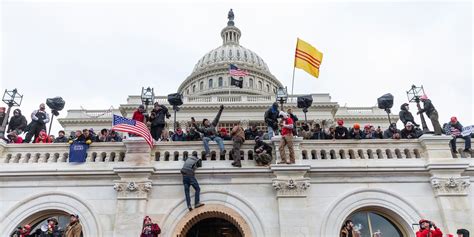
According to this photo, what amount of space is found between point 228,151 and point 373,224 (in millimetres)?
5105

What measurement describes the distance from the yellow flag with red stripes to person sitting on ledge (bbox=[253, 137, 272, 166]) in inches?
387

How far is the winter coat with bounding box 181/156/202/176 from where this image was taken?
35.4 feet

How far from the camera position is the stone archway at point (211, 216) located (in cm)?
1055

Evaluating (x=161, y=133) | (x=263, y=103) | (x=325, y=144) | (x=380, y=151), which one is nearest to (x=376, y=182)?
(x=380, y=151)

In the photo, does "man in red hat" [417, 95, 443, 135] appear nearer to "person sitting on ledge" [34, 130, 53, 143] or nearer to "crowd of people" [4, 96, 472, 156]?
"crowd of people" [4, 96, 472, 156]

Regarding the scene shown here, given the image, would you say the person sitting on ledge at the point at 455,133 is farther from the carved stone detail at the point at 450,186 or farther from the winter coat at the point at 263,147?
the winter coat at the point at 263,147

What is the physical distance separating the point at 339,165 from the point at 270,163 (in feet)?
7.19

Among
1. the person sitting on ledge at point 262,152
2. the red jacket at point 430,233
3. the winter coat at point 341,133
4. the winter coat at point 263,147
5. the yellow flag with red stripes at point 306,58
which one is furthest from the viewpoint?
the yellow flag with red stripes at point 306,58

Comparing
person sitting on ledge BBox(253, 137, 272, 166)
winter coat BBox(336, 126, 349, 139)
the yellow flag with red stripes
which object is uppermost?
the yellow flag with red stripes

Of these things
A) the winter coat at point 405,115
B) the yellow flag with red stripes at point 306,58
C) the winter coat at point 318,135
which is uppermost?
the yellow flag with red stripes at point 306,58

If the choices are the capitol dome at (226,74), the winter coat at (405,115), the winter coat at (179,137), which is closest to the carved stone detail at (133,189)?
the winter coat at (179,137)

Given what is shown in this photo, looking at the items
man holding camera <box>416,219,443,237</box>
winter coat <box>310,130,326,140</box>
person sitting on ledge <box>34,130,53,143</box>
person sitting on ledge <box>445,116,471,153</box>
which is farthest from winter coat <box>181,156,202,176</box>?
person sitting on ledge <box>445,116,471,153</box>

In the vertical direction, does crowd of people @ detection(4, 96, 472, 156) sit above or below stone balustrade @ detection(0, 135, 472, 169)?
above

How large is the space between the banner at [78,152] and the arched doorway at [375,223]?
8667 millimetres
